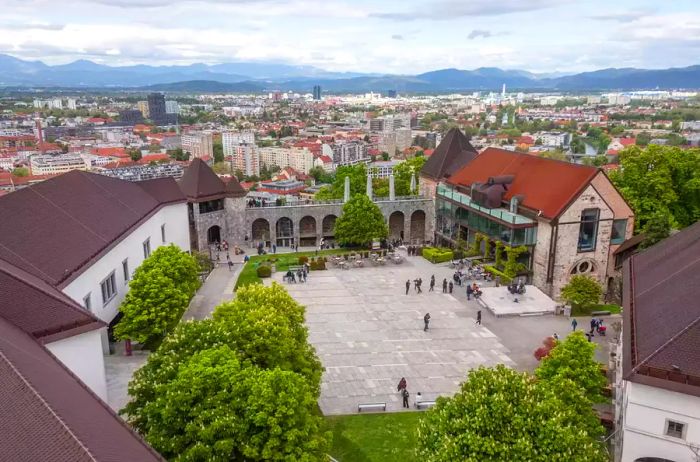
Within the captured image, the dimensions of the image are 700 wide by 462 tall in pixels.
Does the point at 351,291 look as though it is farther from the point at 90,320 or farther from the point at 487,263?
the point at 90,320

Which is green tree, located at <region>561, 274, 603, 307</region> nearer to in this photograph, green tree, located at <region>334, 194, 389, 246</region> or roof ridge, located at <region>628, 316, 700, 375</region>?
roof ridge, located at <region>628, 316, 700, 375</region>

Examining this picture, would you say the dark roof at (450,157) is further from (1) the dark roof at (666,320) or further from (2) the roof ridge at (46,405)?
(2) the roof ridge at (46,405)

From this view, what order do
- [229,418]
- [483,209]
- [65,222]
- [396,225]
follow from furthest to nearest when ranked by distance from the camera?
[396,225] → [483,209] → [65,222] → [229,418]

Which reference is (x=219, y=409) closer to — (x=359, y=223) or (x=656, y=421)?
(x=656, y=421)

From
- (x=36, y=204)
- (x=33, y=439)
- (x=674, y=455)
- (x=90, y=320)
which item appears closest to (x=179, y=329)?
(x=90, y=320)

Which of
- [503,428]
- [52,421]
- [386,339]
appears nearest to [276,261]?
[386,339]

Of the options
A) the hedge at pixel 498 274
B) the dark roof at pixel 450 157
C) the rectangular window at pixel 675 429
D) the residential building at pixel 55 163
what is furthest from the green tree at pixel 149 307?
the residential building at pixel 55 163
